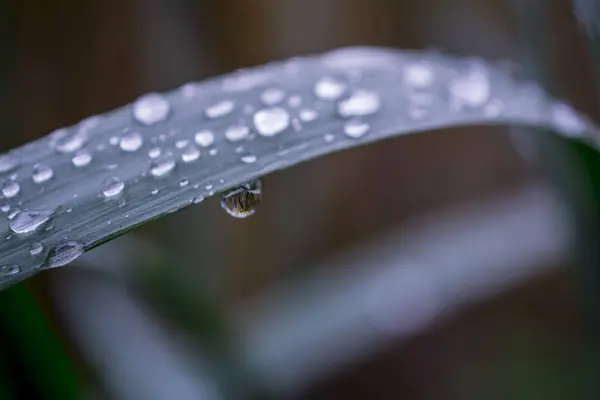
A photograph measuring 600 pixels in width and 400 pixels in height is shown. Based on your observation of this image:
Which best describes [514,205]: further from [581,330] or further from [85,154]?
[85,154]

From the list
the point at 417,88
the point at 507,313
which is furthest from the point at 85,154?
the point at 507,313

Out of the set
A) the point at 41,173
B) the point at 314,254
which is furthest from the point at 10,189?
the point at 314,254

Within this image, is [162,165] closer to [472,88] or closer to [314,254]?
[472,88]

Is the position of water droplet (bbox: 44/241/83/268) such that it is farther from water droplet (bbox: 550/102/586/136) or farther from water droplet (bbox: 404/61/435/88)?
water droplet (bbox: 550/102/586/136)

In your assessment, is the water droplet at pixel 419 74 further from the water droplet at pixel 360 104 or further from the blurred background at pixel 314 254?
the blurred background at pixel 314 254

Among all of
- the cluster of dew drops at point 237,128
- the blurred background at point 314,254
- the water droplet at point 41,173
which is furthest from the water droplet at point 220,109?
the blurred background at point 314,254
